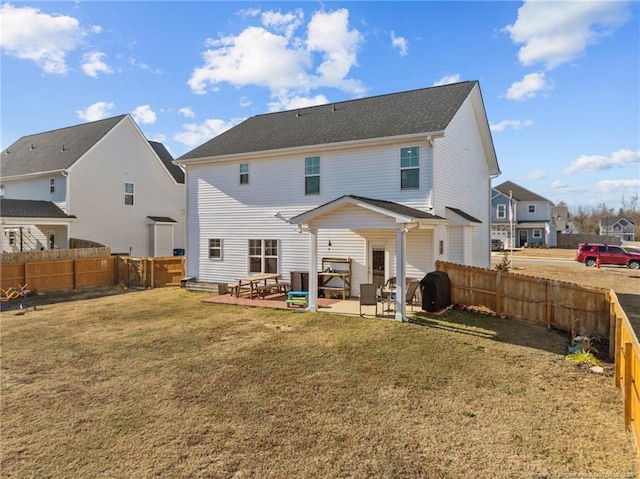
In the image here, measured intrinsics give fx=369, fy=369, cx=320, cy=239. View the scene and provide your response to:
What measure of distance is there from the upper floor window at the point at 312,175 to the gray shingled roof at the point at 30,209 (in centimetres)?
1530

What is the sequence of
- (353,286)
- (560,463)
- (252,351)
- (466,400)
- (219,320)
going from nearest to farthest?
(560,463)
(466,400)
(252,351)
(219,320)
(353,286)

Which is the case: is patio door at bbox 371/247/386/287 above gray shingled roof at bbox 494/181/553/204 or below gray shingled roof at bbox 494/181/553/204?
below

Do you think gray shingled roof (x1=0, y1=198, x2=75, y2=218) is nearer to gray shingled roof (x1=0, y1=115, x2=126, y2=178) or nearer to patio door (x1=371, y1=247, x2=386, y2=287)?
gray shingled roof (x1=0, y1=115, x2=126, y2=178)

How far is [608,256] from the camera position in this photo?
2702 cm

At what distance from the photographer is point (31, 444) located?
463cm

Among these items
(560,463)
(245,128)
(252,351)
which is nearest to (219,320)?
(252,351)

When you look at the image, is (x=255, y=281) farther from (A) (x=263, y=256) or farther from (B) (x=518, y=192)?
(B) (x=518, y=192)

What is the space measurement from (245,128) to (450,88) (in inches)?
393

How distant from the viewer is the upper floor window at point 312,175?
14.6m

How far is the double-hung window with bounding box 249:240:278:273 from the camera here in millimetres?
15570

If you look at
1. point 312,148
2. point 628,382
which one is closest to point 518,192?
point 312,148

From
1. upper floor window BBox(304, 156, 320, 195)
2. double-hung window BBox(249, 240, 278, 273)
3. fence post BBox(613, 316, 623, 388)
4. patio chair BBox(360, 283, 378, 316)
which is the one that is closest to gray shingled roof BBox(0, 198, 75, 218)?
double-hung window BBox(249, 240, 278, 273)

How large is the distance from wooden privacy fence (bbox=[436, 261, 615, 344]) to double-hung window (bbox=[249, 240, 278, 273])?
6693 millimetres

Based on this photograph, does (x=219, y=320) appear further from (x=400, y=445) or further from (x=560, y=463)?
(x=560, y=463)
